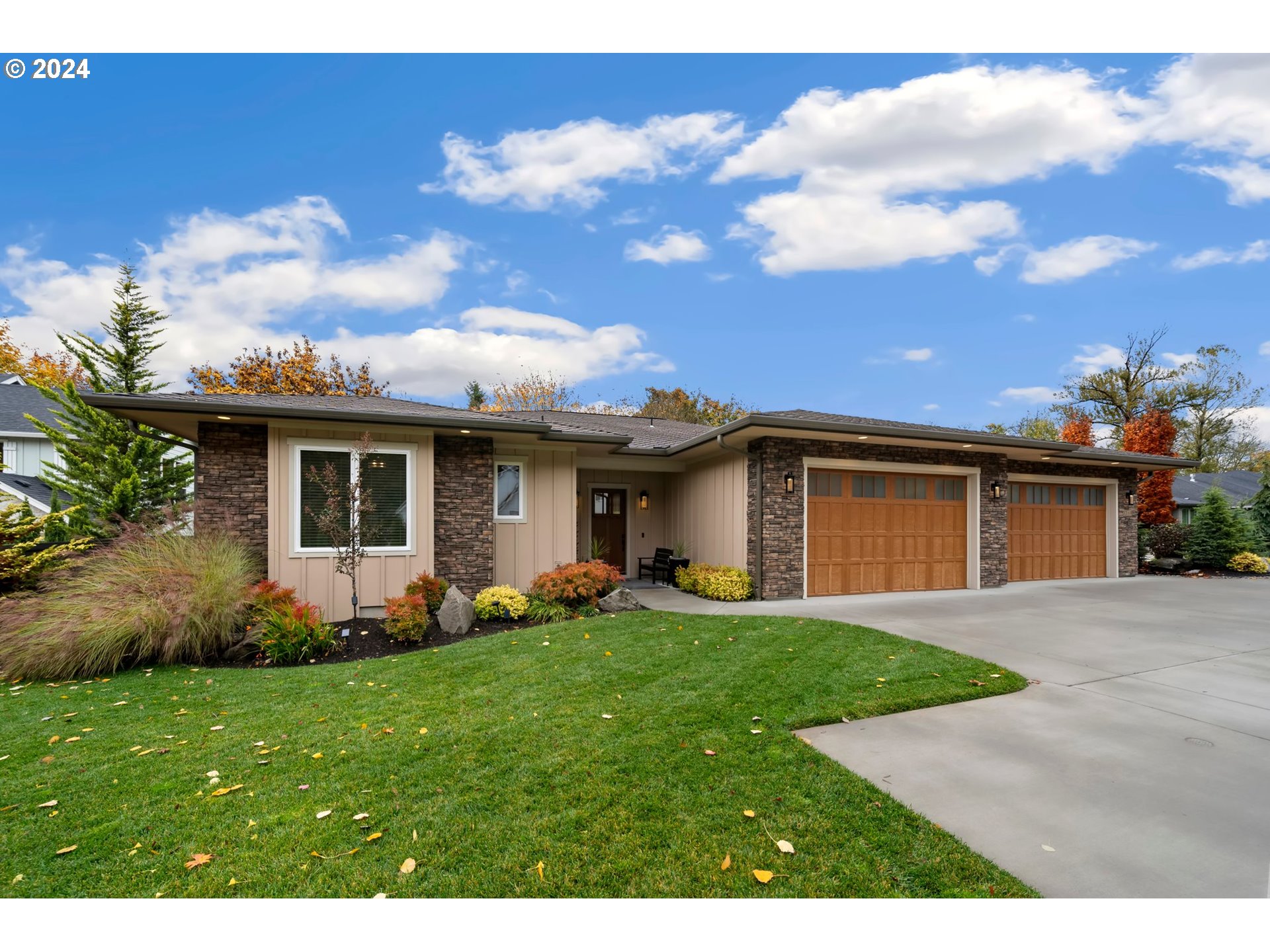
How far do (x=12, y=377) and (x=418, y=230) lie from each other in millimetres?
17980

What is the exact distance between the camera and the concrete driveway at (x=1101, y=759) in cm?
246

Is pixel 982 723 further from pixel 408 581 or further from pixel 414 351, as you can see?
pixel 414 351

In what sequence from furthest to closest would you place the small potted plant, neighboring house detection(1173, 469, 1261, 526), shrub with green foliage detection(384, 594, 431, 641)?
1. neighboring house detection(1173, 469, 1261, 526)
2. the small potted plant
3. shrub with green foliage detection(384, 594, 431, 641)

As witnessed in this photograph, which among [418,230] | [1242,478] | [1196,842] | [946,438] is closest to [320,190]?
[418,230]

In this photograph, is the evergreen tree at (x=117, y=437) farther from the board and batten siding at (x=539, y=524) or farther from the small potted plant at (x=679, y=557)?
the small potted plant at (x=679, y=557)

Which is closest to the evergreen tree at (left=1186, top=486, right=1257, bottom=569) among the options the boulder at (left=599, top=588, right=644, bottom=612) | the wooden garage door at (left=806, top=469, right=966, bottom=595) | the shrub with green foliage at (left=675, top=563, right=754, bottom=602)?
the wooden garage door at (left=806, top=469, right=966, bottom=595)

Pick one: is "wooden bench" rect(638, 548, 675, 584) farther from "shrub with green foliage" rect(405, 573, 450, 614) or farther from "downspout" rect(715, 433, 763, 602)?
"shrub with green foliage" rect(405, 573, 450, 614)

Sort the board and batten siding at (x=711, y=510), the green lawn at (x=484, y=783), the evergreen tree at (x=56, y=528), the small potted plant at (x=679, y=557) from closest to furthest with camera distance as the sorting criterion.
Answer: the green lawn at (x=484, y=783) < the evergreen tree at (x=56, y=528) < the board and batten siding at (x=711, y=510) < the small potted plant at (x=679, y=557)

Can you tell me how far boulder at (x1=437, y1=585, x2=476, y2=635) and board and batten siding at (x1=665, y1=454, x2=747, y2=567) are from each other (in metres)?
4.88

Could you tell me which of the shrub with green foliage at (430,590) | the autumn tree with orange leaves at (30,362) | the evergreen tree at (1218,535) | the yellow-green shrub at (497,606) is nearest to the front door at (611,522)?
the yellow-green shrub at (497,606)

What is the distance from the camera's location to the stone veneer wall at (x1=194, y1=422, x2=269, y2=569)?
8.10 m

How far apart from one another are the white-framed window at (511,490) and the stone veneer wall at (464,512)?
0.67 metres

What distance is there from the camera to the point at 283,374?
25.4 metres

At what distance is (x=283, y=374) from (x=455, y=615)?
22890mm
